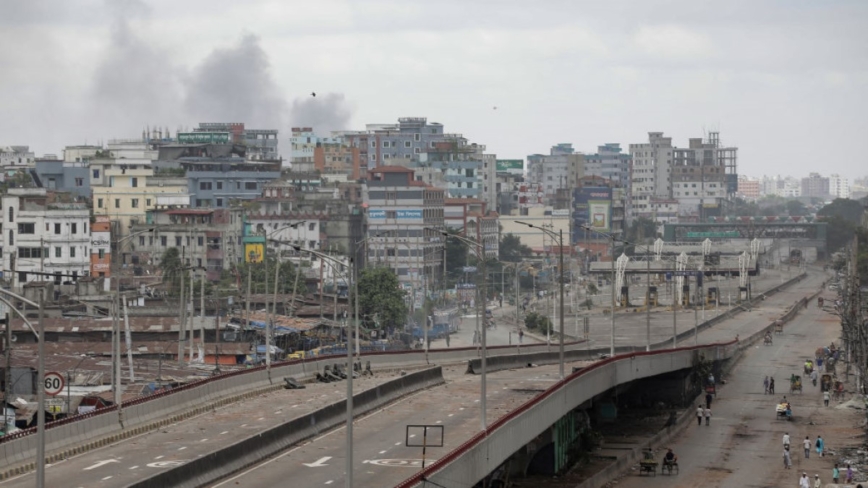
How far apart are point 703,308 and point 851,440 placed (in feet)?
352

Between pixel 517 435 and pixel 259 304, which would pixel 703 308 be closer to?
pixel 259 304

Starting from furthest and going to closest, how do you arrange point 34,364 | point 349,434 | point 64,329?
point 64,329
point 34,364
point 349,434

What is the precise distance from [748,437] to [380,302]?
210 feet

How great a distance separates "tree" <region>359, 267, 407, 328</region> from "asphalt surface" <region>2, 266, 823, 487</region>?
6796cm

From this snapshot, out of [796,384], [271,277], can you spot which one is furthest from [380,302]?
[796,384]

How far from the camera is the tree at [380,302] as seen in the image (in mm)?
153125

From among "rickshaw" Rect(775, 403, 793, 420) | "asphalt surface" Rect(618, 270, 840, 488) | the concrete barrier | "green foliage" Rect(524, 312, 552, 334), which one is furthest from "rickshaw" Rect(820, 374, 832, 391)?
"green foliage" Rect(524, 312, 552, 334)

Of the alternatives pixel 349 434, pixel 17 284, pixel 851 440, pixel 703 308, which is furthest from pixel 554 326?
pixel 349 434

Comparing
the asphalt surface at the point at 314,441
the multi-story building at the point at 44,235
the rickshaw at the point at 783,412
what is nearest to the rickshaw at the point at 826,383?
the rickshaw at the point at 783,412

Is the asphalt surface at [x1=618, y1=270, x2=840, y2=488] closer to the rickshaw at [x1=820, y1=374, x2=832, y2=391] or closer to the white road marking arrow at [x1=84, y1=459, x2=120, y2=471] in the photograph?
the rickshaw at [x1=820, y1=374, x2=832, y2=391]

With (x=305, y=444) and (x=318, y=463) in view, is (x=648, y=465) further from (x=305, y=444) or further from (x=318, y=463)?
(x=318, y=463)

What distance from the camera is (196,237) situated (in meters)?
179

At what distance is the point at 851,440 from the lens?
90250 mm

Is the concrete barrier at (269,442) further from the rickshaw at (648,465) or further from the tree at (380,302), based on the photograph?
the tree at (380,302)
